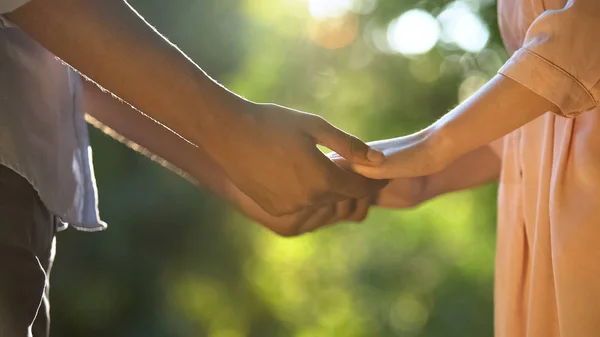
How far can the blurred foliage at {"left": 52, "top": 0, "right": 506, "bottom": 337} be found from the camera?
132cm

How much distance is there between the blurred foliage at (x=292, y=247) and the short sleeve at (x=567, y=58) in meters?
0.79

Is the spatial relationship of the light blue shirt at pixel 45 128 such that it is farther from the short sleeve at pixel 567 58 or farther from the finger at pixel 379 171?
the short sleeve at pixel 567 58

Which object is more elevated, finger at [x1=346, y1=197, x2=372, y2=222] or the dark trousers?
finger at [x1=346, y1=197, x2=372, y2=222]

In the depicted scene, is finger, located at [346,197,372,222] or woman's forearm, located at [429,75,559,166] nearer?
woman's forearm, located at [429,75,559,166]

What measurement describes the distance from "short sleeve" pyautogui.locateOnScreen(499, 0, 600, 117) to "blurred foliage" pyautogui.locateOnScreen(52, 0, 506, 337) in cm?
79

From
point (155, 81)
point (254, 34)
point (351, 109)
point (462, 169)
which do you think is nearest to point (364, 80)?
point (351, 109)

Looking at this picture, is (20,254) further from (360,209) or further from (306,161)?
(360,209)

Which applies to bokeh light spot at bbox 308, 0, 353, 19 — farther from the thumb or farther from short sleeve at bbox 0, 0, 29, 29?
short sleeve at bbox 0, 0, 29, 29

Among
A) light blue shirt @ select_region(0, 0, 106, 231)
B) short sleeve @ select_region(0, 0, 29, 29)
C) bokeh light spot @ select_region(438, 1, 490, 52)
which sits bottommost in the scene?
light blue shirt @ select_region(0, 0, 106, 231)

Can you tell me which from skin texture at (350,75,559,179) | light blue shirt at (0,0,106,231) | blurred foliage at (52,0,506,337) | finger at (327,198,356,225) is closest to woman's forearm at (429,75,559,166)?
skin texture at (350,75,559,179)

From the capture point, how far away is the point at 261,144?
55 centimetres

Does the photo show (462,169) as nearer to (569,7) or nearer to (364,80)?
(569,7)

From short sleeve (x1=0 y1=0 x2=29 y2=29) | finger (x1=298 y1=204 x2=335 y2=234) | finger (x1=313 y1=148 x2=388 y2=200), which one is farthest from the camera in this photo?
finger (x1=298 y1=204 x2=335 y2=234)

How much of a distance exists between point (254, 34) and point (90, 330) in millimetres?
670
